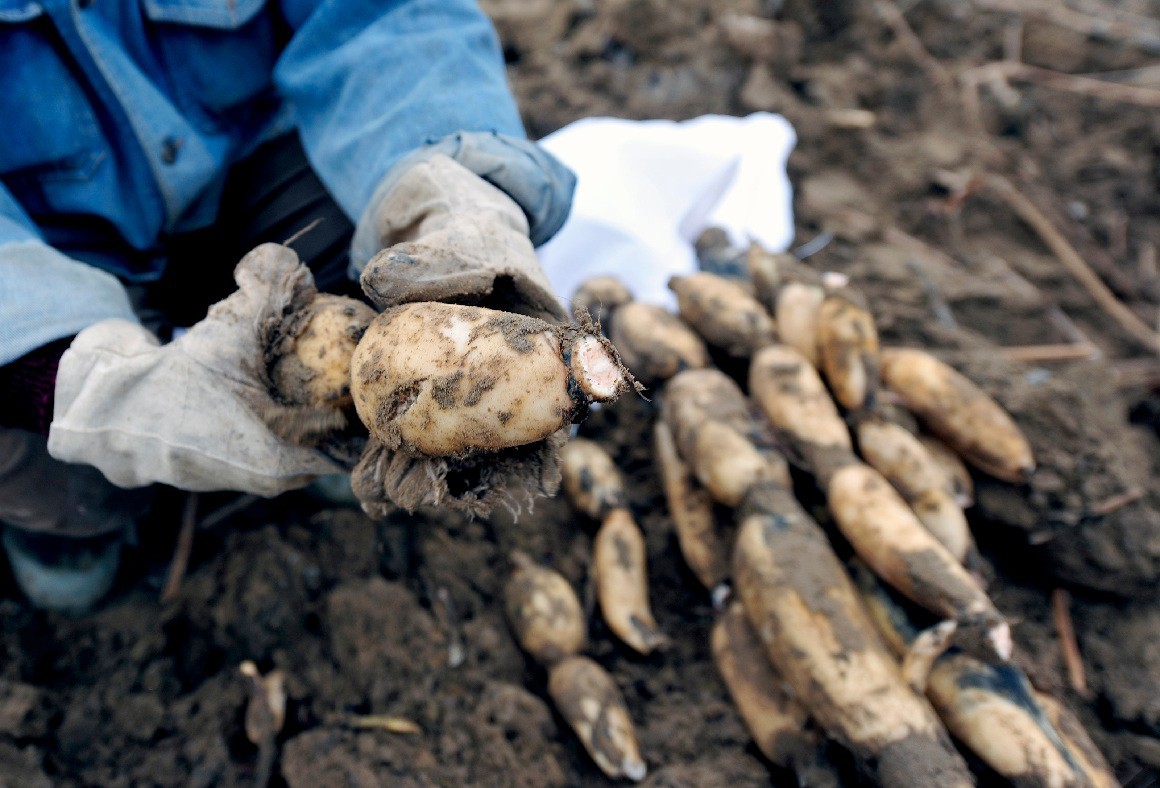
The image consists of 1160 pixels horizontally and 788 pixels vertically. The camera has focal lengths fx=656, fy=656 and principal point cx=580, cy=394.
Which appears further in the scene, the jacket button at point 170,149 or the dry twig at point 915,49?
the dry twig at point 915,49

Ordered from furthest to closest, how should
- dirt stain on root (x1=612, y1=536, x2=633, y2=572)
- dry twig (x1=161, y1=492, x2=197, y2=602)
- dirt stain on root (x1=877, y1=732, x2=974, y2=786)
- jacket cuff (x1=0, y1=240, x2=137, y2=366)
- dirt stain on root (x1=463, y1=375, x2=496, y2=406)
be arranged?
dirt stain on root (x1=612, y1=536, x2=633, y2=572) → dry twig (x1=161, y1=492, x2=197, y2=602) → dirt stain on root (x1=877, y1=732, x2=974, y2=786) → jacket cuff (x1=0, y1=240, x2=137, y2=366) → dirt stain on root (x1=463, y1=375, x2=496, y2=406)

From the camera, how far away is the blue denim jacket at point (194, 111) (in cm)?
144

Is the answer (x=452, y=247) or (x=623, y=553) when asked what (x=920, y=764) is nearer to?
(x=623, y=553)

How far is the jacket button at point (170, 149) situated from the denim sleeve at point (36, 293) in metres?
0.34

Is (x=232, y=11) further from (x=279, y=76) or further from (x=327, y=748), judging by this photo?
(x=327, y=748)

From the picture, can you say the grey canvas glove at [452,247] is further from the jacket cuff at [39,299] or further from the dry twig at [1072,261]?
the dry twig at [1072,261]


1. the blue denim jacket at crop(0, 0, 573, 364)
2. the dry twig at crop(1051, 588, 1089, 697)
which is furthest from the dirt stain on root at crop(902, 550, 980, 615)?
the blue denim jacket at crop(0, 0, 573, 364)

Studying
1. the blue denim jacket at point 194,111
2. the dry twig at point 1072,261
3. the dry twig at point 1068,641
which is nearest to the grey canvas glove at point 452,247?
the blue denim jacket at point 194,111

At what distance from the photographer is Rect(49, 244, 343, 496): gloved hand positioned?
1.21 meters

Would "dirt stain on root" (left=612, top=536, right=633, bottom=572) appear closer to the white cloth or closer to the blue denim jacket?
the blue denim jacket

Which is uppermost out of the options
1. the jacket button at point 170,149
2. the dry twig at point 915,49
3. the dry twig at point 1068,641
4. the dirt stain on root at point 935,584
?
the jacket button at point 170,149

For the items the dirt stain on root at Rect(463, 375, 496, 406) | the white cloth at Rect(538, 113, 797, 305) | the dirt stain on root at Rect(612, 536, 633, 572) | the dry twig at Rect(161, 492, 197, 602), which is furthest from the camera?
the white cloth at Rect(538, 113, 797, 305)

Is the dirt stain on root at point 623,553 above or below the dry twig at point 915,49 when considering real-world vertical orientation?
below

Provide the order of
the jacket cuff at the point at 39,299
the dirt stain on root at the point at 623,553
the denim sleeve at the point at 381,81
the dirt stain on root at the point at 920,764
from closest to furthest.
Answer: the jacket cuff at the point at 39,299, the dirt stain on root at the point at 920,764, the denim sleeve at the point at 381,81, the dirt stain on root at the point at 623,553
